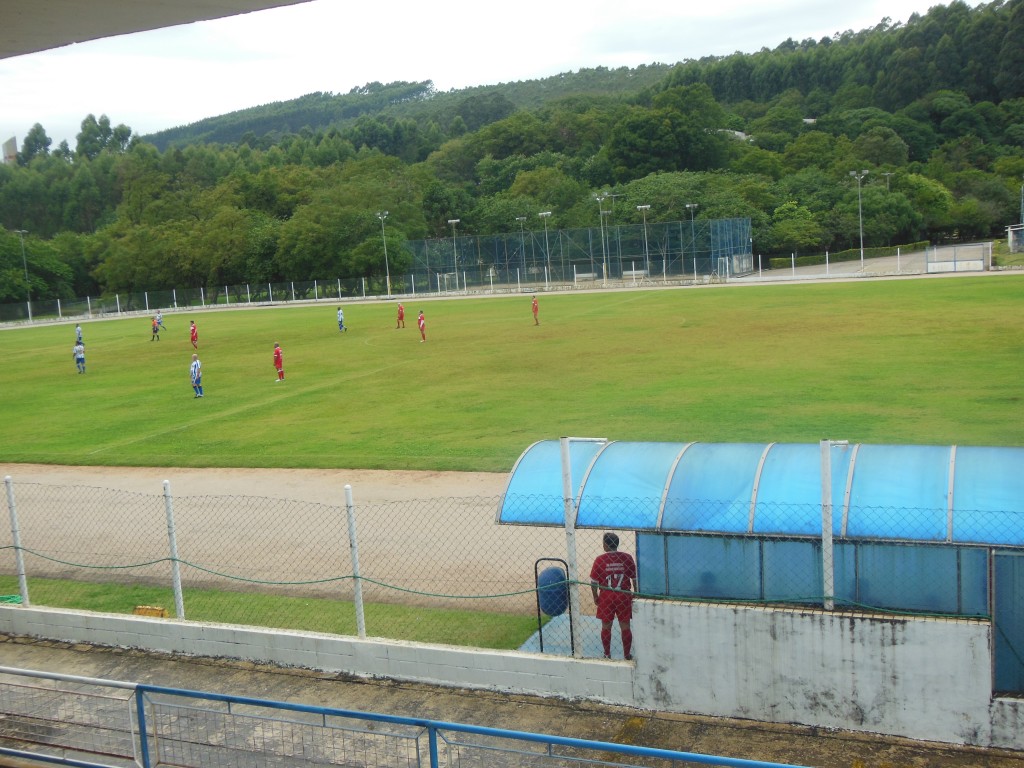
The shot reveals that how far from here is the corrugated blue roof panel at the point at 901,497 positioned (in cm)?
848

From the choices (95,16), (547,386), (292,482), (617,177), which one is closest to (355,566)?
(95,16)

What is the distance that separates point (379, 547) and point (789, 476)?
6.91 meters

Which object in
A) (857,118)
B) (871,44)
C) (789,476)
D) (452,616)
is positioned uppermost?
(871,44)

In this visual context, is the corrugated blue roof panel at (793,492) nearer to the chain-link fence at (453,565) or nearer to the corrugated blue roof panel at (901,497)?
the chain-link fence at (453,565)

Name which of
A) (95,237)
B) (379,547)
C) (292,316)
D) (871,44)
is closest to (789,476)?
(379,547)

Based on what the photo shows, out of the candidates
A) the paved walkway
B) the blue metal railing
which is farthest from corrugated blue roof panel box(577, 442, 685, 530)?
the blue metal railing

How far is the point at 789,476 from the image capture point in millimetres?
9250

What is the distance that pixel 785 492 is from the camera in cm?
909

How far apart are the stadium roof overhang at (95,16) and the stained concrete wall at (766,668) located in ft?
20.5

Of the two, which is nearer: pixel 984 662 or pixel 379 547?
pixel 984 662

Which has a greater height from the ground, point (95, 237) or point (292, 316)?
point (95, 237)

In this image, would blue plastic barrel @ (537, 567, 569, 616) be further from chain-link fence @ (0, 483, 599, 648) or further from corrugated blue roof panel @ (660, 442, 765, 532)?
corrugated blue roof panel @ (660, 442, 765, 532)

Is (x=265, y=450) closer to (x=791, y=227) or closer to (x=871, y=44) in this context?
(x=791, y=227)

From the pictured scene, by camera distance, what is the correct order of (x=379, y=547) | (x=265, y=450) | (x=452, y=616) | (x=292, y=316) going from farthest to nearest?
(x=292, y=316) → (x=265, y=450) → (x=379, y=547) → (x=452, y=616)
